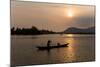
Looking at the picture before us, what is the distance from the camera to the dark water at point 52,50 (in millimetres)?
2727

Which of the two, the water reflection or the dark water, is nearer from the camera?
the dark water

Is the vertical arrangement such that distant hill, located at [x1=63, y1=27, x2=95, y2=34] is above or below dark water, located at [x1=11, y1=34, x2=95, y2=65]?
above

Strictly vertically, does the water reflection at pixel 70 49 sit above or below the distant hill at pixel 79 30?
below

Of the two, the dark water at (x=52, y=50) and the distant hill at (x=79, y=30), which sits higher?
the distant hill at (x=79, y=30)

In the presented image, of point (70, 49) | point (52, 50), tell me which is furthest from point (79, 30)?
point (52, 50)

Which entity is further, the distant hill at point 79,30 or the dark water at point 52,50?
the distant hill at point 79,30

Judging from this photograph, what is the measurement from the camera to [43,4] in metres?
2.86

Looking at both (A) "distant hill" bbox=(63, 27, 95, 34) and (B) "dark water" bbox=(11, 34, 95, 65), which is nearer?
(B) "dark water" bbox=(11, 34, 95, 65)

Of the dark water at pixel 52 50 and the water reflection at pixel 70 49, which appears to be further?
the water reflection at pixel 70 49

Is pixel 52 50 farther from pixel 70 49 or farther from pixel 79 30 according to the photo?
pixel 79 30

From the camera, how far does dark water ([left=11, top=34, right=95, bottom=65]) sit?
273cm

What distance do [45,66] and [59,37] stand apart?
0.43 metres
